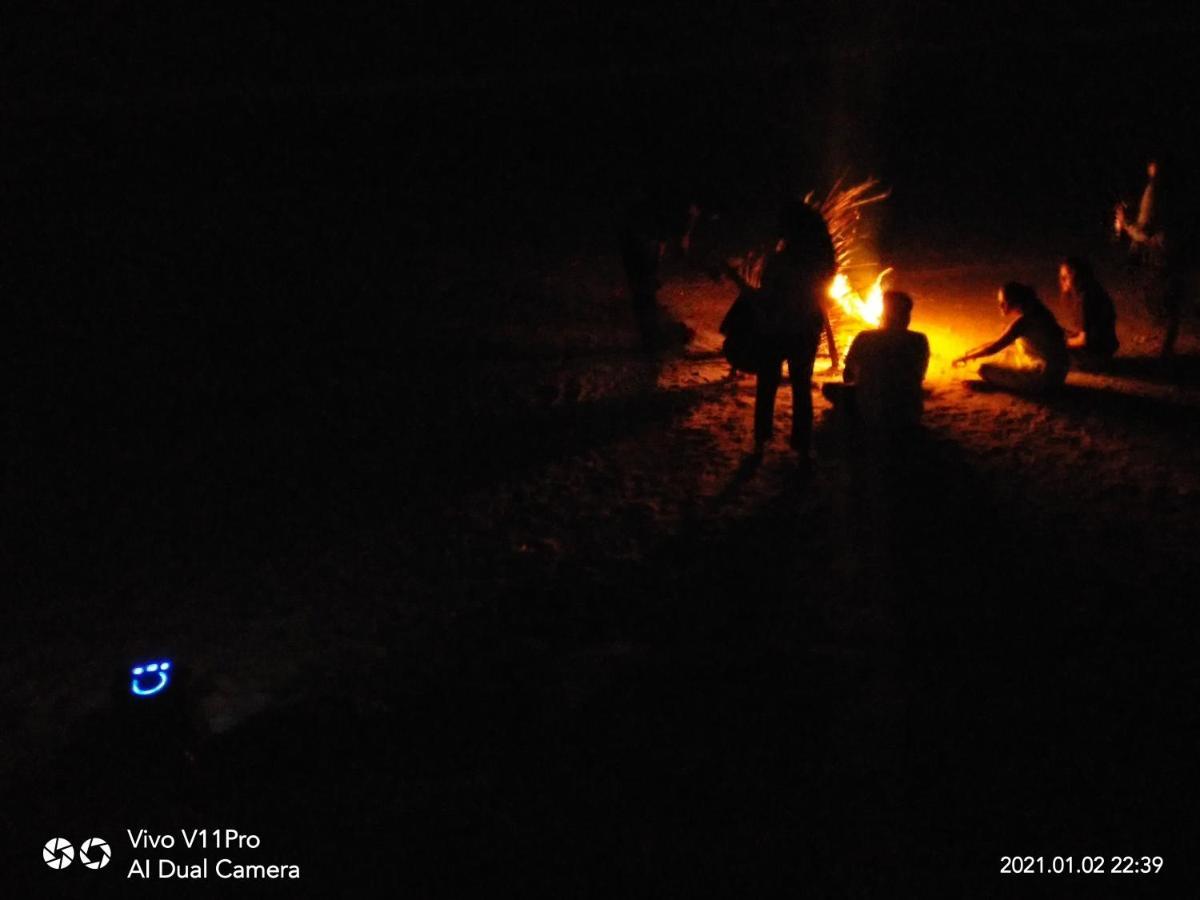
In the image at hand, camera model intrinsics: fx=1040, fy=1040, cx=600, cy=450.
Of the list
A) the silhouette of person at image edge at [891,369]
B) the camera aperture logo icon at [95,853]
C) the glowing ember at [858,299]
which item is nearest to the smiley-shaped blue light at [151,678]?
the camera aperture logo icon at [95,853]

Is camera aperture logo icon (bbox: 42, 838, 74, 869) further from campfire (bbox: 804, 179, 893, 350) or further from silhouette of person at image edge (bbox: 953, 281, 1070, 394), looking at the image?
silhouette of person at image edge (bbox: 953, 281, 1070, 394)

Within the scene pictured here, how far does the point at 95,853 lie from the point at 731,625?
8.99ft

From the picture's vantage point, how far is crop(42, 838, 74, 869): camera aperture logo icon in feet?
11.9

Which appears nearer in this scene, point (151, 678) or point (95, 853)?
point (95, 853)

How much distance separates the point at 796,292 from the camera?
592 centimetres

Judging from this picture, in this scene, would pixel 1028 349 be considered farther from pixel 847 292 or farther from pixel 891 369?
pixel 847 292

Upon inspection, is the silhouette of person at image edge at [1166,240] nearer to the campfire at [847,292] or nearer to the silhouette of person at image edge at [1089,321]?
the silhouette of person at image edge at [1089,321]

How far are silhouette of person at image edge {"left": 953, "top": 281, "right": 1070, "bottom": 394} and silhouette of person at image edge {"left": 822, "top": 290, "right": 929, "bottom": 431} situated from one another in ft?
2.90

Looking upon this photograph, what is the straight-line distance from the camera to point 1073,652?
4469 millimetres

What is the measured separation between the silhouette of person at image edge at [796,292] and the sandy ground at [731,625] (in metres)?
0.72

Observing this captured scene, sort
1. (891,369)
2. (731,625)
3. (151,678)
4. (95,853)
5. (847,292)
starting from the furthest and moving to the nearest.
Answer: (847,292), (891,369), (731,625), (151,678), (95,853)

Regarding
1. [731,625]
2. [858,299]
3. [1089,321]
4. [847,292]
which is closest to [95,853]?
[731,625]

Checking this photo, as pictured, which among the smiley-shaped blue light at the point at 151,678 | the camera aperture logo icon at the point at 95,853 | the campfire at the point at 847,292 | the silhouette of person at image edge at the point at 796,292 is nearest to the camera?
the camera aperture logo icon at the point at 95,853

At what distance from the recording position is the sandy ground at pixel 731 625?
370 centimetres
